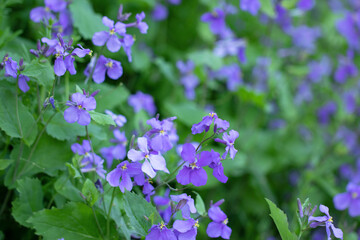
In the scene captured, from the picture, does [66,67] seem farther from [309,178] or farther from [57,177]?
[309,178]

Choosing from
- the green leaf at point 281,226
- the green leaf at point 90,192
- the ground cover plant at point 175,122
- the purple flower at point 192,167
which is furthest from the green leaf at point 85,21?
the green leaf at point 281,226

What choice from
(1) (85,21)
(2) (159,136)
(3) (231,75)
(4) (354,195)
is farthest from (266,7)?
(2) (159,136)

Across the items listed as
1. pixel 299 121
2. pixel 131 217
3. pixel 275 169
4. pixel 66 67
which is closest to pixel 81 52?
pixel 66 67

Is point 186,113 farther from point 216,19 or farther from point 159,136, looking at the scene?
point 159,136

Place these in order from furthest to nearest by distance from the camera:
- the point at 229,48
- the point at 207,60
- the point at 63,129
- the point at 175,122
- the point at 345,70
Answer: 1. the point at 345,70
2. the point at 229,48
3. the point at 207,60
4. the point at 175,122
5. the point at 63,129

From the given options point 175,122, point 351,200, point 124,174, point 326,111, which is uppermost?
point 124,174

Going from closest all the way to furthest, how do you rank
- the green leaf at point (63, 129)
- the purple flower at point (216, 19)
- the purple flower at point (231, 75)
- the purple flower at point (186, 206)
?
the purple flower at point (186, 206), the green leaf at point (63, 129), the purple flower at point (216, 19), the purple flower at point (231, 75)

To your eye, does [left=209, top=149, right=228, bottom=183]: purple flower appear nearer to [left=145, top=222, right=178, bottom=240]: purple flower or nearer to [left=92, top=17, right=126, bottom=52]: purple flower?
[left=145, top=222, right=178, bottom=240]: purple flower

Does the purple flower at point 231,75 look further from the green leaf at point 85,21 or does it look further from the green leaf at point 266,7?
the green leaf at point 85,21
